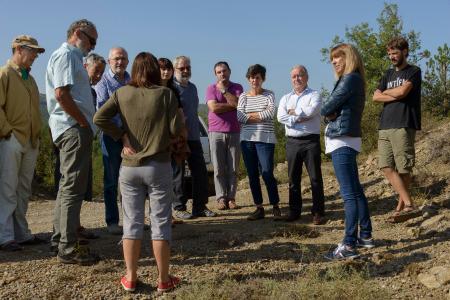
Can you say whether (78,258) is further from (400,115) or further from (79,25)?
(400,115)

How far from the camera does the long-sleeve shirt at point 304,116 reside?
615 centimetres

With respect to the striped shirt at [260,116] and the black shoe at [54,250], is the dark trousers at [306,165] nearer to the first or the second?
the striped shirt at [260,116]

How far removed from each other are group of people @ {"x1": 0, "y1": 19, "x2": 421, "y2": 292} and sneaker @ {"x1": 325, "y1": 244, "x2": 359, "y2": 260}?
0.01 m

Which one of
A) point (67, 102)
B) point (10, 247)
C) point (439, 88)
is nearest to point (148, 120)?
point (67, 102)

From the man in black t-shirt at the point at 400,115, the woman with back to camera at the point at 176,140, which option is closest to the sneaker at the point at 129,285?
the woman with back to camera at the point at 176,140

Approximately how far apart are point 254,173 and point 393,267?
8.75 ft

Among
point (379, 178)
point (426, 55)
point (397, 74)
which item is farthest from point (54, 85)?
point (426, 55)

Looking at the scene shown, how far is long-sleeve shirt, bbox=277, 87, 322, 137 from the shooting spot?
6.15 metres

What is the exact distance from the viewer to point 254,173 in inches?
269

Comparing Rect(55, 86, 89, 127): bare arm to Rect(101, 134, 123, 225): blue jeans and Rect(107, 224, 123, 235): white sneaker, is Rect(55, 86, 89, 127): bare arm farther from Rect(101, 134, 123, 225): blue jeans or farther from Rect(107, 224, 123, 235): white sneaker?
Rect(107, 224, 123, 235): white sneaker

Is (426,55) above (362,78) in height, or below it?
above

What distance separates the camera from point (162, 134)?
3930 mm

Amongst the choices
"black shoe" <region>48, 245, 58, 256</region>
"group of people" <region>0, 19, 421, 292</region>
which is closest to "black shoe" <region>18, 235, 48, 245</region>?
"group of people" <region>0, 19, 421, 292</region>

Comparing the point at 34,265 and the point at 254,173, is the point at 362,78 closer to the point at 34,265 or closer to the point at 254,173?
the point at 254,173
